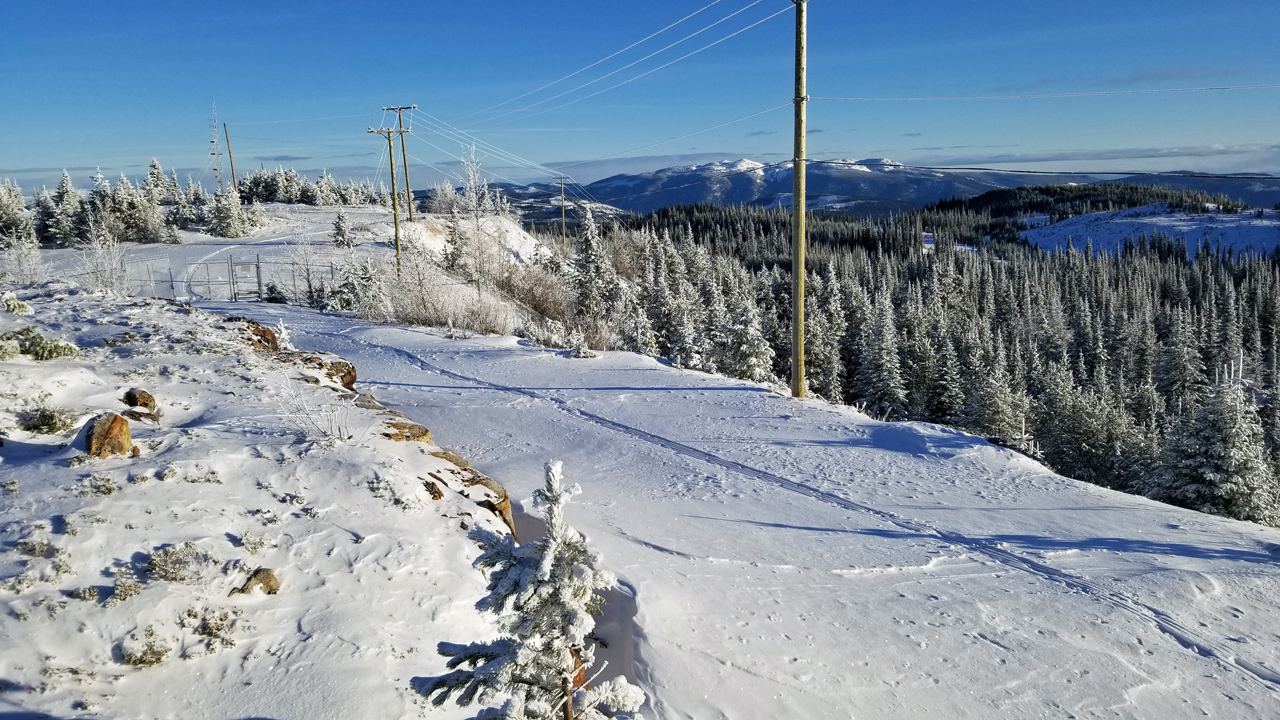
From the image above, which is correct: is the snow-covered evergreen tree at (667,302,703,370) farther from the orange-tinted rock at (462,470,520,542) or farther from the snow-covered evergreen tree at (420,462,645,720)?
the snow-covered evergreen tree at (420,462,645,720)

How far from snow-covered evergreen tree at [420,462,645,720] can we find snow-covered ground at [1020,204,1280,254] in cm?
19016

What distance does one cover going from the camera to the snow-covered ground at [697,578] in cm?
380

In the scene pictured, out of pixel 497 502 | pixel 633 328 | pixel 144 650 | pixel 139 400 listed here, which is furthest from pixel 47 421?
pixel 633 328

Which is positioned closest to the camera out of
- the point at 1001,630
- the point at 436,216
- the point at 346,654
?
Result: the point at 346,654

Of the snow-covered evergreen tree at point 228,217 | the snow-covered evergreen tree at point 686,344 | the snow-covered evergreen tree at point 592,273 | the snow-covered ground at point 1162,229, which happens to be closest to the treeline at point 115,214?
the snow-covered evergreen tree at point 228,217

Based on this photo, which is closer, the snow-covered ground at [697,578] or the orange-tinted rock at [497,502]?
the snow-covered ground at [697,578]

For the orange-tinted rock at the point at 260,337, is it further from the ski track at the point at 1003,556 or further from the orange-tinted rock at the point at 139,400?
the ski track at the point at 1003,556

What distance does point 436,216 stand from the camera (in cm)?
4519

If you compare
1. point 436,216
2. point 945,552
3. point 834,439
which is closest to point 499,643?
point 945,552

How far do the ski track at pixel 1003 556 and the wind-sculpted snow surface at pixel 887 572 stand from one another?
0.02 meters

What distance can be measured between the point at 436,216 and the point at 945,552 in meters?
44.0

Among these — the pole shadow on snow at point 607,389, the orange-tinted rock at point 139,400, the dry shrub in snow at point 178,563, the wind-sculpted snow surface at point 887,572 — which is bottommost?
the wind-sculpted snow surface at point 887,572

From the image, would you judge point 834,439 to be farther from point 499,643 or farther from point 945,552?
point 499,643

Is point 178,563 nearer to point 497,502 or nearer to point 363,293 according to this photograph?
point 497,502
